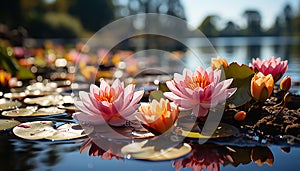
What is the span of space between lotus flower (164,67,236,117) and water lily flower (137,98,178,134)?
3.5 inches

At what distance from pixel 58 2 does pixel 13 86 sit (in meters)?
24.6

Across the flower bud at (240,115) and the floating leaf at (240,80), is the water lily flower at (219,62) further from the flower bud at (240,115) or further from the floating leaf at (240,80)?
the flower bud at (240,115)

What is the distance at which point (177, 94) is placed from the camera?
39.1 inches

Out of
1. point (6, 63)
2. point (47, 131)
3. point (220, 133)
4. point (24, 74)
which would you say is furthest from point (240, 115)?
point (24, 74)

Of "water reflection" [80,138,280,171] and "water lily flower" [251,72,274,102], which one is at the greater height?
"water lily flower" [251,72,274,102]

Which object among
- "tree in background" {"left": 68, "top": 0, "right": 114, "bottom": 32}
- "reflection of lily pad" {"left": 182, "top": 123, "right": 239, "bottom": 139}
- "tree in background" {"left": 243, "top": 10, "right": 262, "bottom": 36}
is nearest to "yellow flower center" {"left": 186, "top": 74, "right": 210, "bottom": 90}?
"reflection of lily pad" {"left": 182, "top": 123, "right": 239, "bottom": 139}

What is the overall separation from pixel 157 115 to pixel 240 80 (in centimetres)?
38

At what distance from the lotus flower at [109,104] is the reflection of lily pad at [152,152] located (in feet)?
0.47

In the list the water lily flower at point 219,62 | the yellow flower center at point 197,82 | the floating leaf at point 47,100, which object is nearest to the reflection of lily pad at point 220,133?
the yellow flower center at point 197,82

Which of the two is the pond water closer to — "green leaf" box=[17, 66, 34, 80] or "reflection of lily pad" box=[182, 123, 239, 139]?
"reflection of lily pad" box=[182, 123, 239, 139]

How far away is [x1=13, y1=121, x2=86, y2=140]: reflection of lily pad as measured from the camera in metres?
1.04

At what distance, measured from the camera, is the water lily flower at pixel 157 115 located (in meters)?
0.88

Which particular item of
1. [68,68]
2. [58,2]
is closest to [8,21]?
[58,2]

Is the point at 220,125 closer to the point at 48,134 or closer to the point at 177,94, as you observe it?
the point at 177,94
